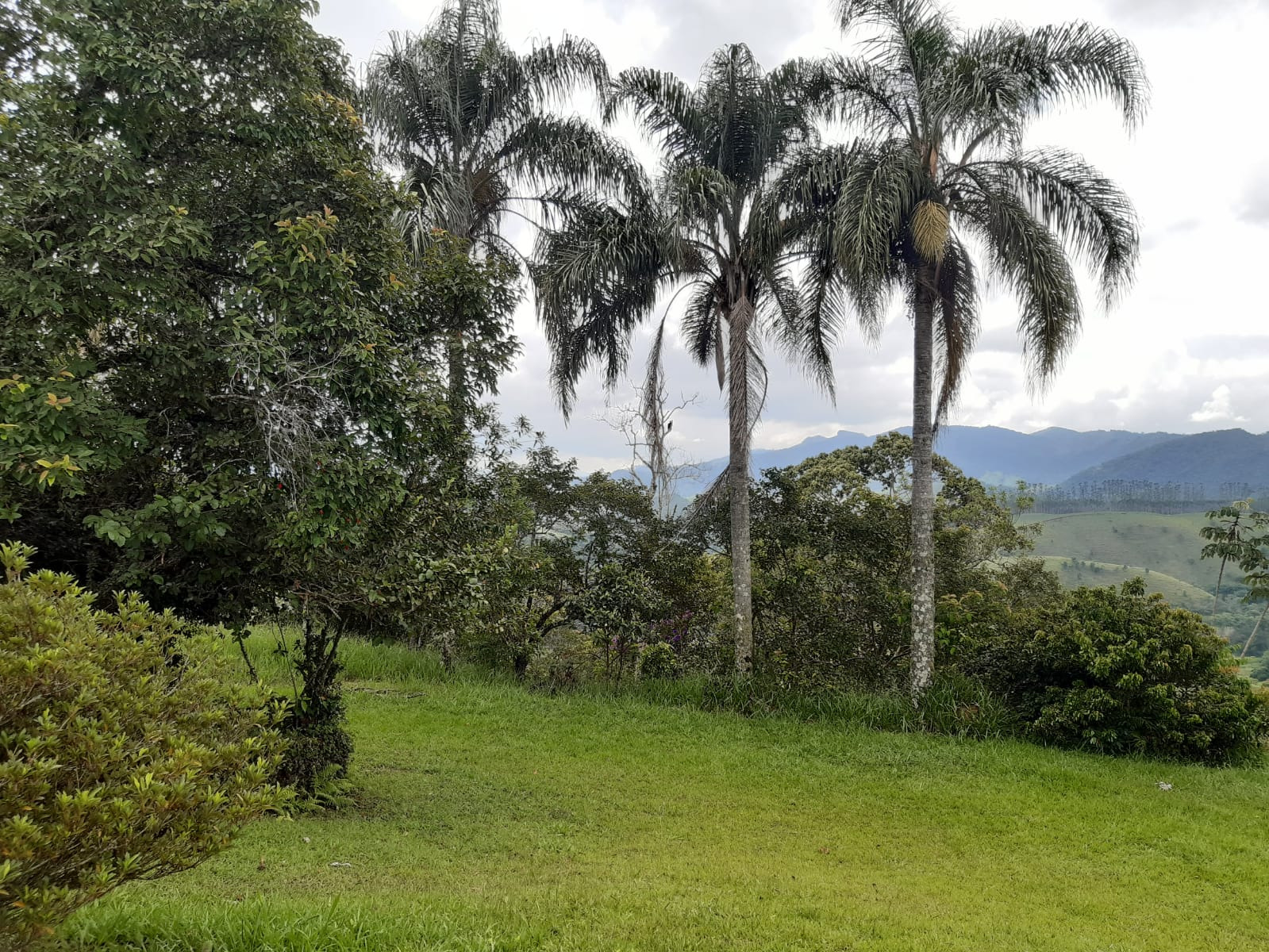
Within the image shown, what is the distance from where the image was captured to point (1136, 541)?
9306cm

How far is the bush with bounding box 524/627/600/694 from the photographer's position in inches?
497

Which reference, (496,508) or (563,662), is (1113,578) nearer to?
(563,662)

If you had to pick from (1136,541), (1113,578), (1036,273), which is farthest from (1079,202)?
(1136,541)

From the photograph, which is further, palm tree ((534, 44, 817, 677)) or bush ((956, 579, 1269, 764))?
palm tree ((534, 44, 817, 677))

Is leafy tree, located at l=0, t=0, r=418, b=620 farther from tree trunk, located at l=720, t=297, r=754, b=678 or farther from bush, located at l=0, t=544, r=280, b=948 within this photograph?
tree trunk, located at l=720, t=297, r=754, b=678

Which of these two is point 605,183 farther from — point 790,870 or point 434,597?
point 790,870

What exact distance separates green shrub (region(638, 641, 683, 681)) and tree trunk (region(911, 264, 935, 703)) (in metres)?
3.64

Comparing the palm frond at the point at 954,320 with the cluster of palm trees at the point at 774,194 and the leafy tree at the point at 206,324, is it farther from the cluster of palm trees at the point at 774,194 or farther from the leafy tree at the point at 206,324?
the leafy tree at the point at 206,324

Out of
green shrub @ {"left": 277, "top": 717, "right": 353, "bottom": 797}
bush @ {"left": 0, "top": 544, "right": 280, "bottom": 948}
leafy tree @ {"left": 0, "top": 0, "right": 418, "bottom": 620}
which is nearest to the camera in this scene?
bush @ {"left": 0, "top": 544, "right": 280, "bottom": 948}

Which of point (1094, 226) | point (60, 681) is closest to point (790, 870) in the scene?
point (60, 681)

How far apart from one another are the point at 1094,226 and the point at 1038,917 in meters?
8.69

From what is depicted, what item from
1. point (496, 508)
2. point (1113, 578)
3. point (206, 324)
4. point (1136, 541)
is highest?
point (206, 324)

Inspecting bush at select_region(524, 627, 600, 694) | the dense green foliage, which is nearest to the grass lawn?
the dense green foliage

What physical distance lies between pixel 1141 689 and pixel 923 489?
3.45 meters
